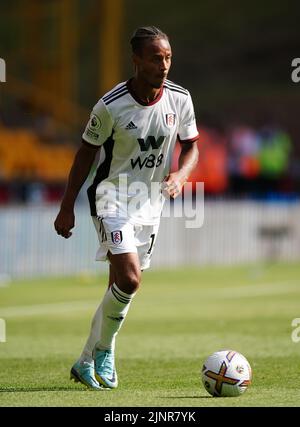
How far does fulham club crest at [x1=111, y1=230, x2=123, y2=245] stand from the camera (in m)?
8.93

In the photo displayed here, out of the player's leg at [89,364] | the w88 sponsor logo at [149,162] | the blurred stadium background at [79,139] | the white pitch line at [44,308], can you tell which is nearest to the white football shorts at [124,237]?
the player's leg at [89,364]

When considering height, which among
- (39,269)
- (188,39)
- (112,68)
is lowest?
(39,269)

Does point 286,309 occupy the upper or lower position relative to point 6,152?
lower

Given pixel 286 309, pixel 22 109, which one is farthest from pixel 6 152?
pixel 286 309

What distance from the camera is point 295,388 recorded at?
893 centimetres

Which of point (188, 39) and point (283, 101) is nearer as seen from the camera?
point (283, 101)

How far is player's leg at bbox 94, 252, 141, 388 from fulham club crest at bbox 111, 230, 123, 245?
0.36ft

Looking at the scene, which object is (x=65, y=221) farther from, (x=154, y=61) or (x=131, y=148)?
(x=154, y=61)

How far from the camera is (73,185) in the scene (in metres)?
9.05

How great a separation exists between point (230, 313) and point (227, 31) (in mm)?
73550

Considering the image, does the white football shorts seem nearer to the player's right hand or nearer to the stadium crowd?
the player's right hand

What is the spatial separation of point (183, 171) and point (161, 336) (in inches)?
186

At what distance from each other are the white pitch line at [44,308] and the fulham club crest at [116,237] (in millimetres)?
6987

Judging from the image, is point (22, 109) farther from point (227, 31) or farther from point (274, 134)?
point (227, 31)
